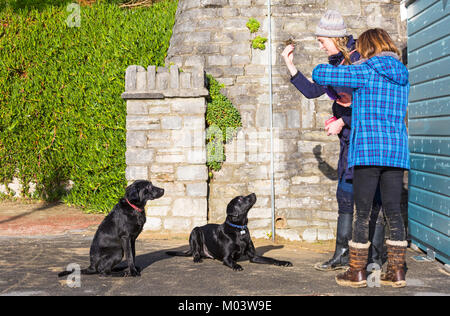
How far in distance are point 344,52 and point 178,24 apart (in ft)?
12.5

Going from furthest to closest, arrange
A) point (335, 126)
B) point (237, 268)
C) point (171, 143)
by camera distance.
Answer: point (171, 143), point (237, 268), point (335, 126)

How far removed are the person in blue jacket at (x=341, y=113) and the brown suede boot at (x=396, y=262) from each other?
17.8 inches

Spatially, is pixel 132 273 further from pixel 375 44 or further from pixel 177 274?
pixel 375 44

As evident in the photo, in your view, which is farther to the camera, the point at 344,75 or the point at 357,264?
the point at 357,264

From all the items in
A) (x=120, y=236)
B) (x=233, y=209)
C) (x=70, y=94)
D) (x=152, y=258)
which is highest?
(x=70, y=94)

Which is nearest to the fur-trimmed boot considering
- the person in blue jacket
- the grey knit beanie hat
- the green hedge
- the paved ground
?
the person in blue jacket

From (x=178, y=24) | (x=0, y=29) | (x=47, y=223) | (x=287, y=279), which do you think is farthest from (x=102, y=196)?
(x=287, y=279)

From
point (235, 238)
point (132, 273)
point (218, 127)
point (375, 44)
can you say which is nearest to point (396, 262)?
point (235, 238)

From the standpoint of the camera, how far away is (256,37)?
7.07m

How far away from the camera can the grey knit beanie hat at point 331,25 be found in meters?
4.29

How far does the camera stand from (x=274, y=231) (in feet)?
22.5

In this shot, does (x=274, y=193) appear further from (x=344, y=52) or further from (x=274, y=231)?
(x=344, y=52)

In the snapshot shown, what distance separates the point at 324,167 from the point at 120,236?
3384 mm

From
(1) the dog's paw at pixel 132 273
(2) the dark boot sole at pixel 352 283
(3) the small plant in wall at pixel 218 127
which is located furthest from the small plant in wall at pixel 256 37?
(2) the dark boot sole at pixel 352 283
